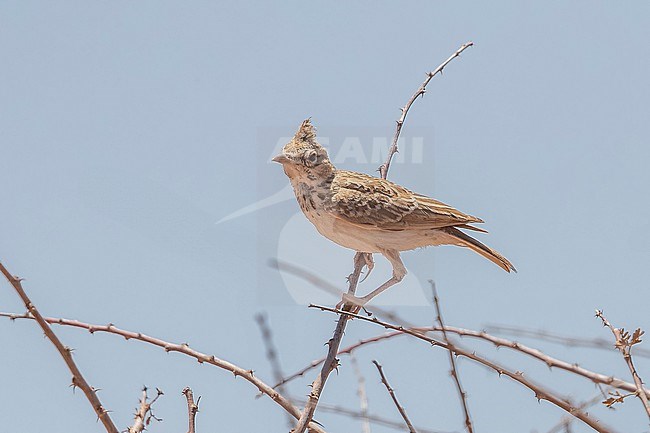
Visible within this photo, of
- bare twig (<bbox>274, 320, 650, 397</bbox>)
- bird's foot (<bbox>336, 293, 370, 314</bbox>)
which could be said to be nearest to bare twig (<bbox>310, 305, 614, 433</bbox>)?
bare twig (<bbox>274, 320, 650, 397</bbox>)

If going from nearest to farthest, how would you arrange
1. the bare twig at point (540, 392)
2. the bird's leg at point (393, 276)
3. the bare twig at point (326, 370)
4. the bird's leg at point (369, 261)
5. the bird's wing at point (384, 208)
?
the bare twig at point (540, 392)
the bare twig at point (326, 370)
the bird's wing at point (384, 208)
the bird's leg at point (393, 276)
the bird's leg at point (369, 261)

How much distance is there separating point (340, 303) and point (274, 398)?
1.17 m

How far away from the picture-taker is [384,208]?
155 inches

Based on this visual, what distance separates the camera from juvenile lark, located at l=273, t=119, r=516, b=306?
149 inches

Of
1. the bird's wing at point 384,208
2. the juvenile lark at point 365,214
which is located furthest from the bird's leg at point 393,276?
the bird's wing at point 384,208

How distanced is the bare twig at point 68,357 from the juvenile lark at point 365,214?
5.01ft

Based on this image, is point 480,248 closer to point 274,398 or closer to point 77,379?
point 274,398

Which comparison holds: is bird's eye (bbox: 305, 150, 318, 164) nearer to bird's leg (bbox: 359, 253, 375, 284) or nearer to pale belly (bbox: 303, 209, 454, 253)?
pale belly (bbox: 303, 209, 454, 253)

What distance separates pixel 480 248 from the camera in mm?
3824

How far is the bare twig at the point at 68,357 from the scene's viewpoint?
2293 millimetres

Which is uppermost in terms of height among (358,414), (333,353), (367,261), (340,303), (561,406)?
(367,261)

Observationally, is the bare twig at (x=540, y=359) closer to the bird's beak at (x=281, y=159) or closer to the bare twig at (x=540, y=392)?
the bare twig at (x=540, y=392)

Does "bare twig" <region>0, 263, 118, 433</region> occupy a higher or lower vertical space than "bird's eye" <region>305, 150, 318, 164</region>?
lower

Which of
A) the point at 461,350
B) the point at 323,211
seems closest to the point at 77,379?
the point at 461,350
